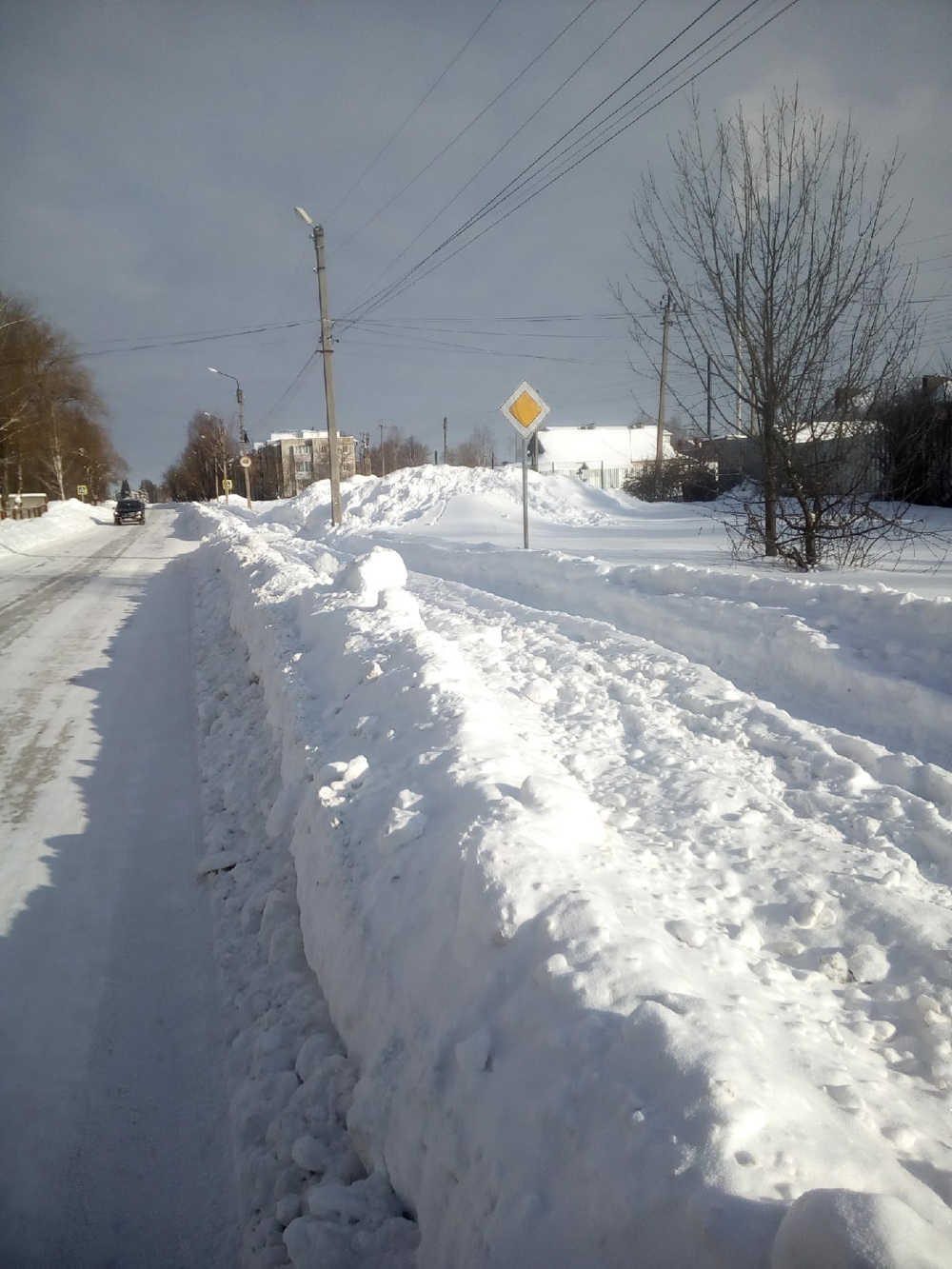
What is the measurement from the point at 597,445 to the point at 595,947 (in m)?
76.6

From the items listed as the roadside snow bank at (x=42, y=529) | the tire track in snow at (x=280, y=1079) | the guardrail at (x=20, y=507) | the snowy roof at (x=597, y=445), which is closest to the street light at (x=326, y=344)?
the roadside snow bank at (x=42, y=529)

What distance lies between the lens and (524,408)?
42.2ft

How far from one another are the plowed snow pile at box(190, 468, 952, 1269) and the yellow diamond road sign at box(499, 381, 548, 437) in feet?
22.4

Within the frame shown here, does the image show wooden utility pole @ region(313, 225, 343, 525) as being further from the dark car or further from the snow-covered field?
the dark car

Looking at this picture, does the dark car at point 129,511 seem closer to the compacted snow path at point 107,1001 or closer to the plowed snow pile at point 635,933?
the compacted snow path at point 107,1001

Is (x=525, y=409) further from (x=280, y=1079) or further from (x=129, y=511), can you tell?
(x=129, y=511)

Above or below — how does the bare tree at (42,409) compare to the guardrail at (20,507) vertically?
above

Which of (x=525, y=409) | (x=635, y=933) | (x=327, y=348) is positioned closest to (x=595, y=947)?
(x=635, y=933)

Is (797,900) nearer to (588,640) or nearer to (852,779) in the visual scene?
(852,779)

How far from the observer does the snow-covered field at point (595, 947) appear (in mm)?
1824

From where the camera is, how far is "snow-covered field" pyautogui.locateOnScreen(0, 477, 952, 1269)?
182 centimetres

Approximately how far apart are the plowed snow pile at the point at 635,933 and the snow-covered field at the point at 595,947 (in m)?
0.01

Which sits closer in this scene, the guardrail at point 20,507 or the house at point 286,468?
the guardrail at point 20,507

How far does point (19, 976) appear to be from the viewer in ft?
12.2
